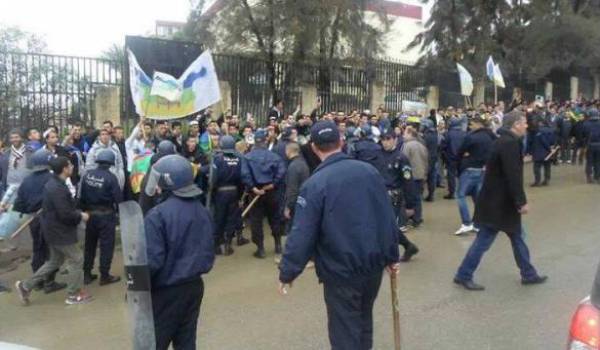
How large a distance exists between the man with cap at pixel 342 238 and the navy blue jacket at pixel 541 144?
11333 mm

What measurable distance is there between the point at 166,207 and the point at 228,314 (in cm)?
237

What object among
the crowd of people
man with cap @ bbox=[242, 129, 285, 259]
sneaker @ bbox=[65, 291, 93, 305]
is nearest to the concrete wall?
the crowd of people

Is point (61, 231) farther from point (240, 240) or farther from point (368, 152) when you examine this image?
point (368, 152)

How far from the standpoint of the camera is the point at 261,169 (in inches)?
344

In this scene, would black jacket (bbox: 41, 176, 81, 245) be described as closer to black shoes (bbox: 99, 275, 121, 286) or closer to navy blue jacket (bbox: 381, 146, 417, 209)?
black shoes (bbox: 99, 275, 121, 286)

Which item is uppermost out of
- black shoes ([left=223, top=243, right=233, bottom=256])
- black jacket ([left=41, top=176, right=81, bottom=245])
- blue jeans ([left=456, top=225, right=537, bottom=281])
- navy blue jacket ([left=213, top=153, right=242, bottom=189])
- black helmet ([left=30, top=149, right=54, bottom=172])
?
black helmet ([left=30, top=149, right=54, bottom=172])

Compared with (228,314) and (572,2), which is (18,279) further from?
(572,2)

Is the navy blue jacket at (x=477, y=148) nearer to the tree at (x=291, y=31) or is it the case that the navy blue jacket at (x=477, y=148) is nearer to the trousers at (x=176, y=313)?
the trousers at (x=176, y=313)

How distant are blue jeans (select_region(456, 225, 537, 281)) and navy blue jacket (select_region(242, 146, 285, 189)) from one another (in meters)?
3.03

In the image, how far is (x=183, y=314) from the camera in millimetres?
4215

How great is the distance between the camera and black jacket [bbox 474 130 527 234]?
658cm

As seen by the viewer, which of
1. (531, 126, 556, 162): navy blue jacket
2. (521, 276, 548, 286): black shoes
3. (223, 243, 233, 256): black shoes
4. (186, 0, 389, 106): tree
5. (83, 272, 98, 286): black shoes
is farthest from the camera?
(186, 0, 389, 106): tree

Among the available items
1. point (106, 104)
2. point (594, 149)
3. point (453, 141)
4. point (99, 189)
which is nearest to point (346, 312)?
point (99, 189)

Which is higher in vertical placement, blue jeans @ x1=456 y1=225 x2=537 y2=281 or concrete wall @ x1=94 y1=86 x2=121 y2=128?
concrete wall @ x1=94 y1=86 x2=121 y2=128
